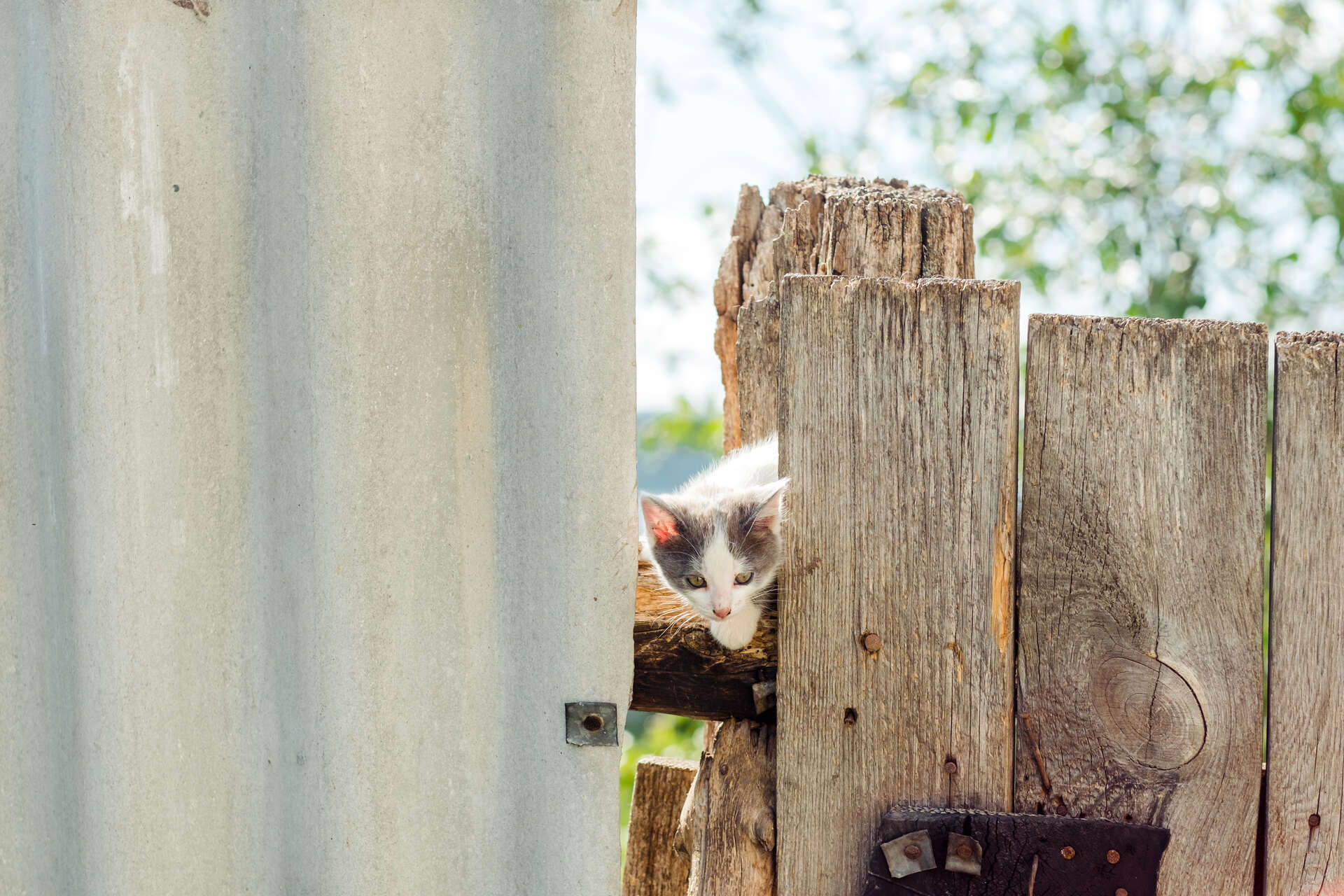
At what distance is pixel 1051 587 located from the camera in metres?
1.42

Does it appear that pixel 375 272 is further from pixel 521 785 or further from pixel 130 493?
pixel 521 785

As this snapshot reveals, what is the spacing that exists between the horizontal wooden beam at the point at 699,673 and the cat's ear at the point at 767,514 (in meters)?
0.37

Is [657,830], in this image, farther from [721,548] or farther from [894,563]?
[894,563]

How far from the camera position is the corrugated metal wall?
132 centimetres

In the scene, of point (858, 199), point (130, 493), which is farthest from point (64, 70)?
point (858, 199)

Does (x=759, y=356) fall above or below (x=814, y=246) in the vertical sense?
below

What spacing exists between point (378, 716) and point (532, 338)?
53 centimetres

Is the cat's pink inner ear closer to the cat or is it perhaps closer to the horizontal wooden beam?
the cat

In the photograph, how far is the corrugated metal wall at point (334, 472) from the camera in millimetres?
1319

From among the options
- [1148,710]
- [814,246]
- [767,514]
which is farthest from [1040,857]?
[814,246]

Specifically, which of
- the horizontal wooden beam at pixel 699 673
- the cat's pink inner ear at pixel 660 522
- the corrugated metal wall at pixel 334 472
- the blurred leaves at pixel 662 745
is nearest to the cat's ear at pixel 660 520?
the cat's pink inner ear at pixel 660 522

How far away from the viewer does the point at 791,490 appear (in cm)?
146

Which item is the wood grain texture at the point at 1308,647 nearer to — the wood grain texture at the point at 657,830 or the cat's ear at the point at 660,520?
the wood grain texture at the point at 657,830

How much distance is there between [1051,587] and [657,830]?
95 cm
